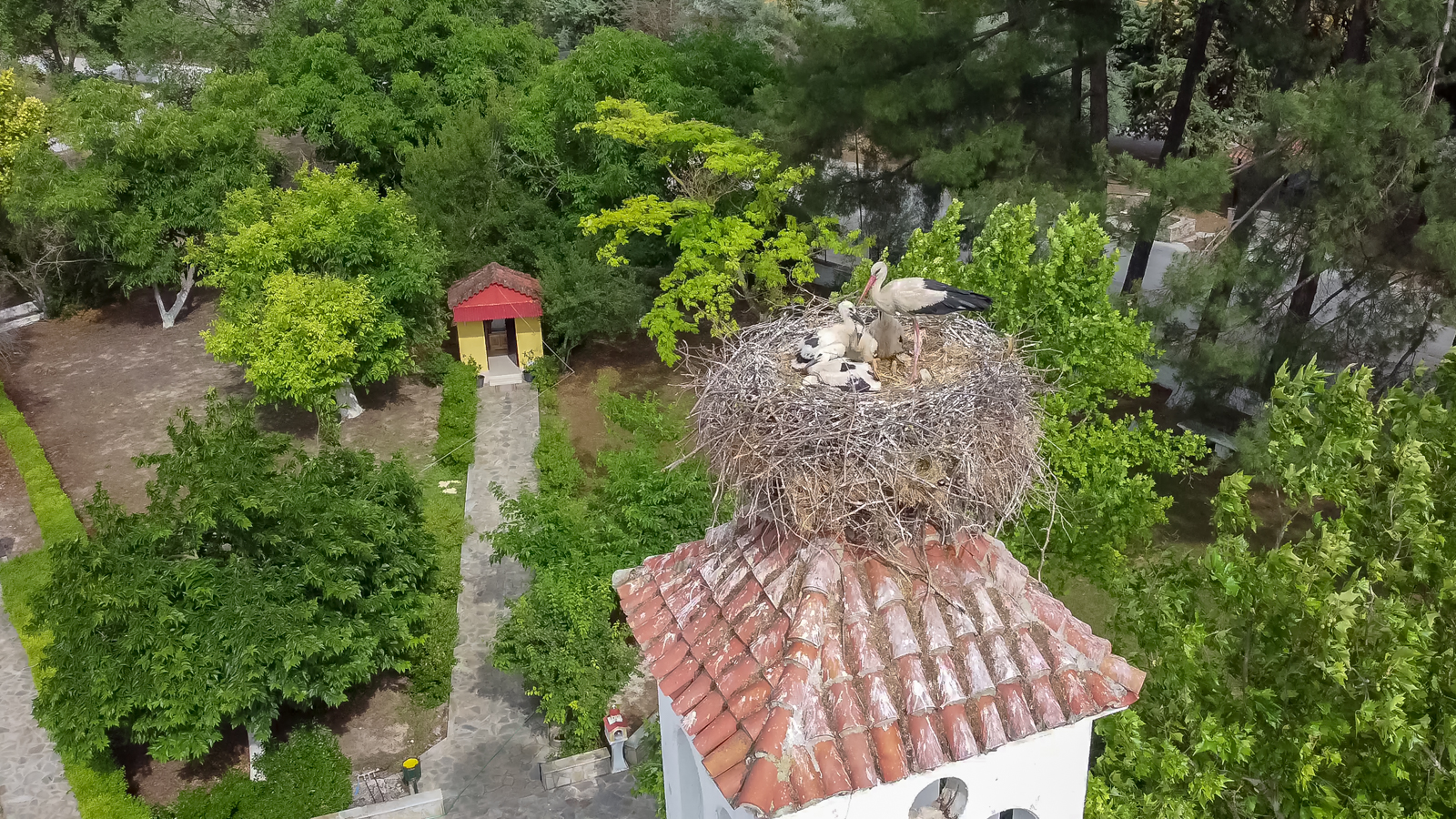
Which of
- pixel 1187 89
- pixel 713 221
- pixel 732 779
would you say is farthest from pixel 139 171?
pixel 732 779

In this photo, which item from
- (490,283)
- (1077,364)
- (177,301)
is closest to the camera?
(1077,364)

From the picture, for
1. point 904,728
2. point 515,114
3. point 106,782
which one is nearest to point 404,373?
point 515,114

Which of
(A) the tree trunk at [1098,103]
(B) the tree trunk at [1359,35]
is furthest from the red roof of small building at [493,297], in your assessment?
(B) the tree trunk at [1359,35]

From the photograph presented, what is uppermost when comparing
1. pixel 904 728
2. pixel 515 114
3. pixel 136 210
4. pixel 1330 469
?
pixel 1330 469

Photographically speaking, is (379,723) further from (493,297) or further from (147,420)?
(147,420)

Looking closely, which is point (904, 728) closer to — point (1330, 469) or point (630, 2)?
point (1330, 469)

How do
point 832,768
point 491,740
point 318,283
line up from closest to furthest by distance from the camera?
point 832,768, point 491,740, point 318,283

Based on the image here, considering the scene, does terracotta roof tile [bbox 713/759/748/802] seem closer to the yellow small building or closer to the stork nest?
the stork nest
